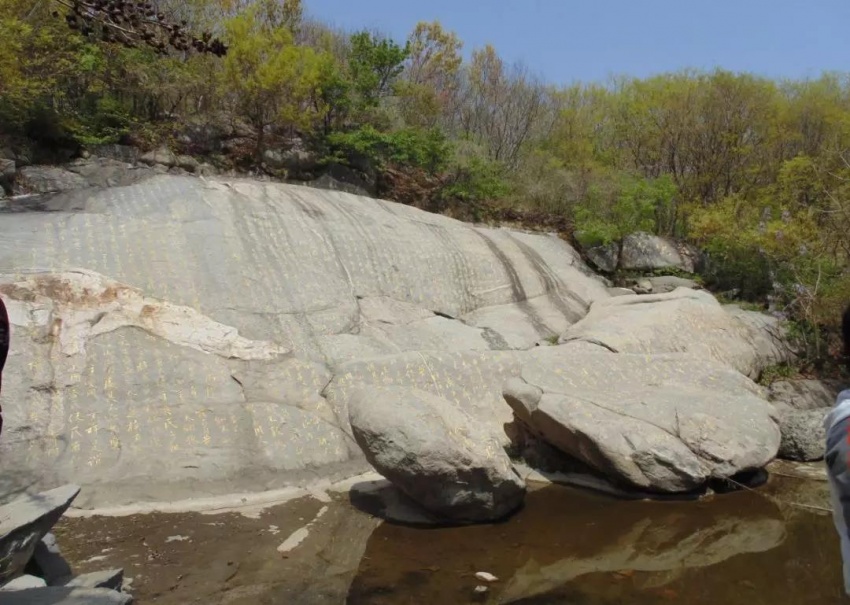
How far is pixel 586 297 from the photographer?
11.5 metres

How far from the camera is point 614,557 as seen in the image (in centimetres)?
506

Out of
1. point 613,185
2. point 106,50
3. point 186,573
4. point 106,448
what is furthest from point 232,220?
point 613,185

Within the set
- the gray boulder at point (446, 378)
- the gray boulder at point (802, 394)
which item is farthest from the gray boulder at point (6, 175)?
the gray boulder at point (802, 394)

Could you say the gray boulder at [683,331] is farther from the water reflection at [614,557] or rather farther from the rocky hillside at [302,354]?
the water reflection at [614,557]

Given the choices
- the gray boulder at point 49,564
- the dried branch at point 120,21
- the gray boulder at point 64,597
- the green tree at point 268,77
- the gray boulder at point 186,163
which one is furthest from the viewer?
the green tree at point 268,77

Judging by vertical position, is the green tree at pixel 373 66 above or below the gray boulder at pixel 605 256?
above

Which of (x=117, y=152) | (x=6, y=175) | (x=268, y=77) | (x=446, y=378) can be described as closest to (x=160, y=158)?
(x=117, y=152)

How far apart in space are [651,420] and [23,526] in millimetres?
5043

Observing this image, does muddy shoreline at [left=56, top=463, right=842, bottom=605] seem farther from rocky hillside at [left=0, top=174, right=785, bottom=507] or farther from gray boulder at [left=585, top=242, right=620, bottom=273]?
gray boulder at [left=585, top=242, right=620, bottom=273]

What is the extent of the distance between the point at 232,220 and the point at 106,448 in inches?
157

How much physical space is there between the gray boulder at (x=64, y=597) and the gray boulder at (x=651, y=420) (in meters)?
4.09

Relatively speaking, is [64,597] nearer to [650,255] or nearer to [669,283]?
[669,283]

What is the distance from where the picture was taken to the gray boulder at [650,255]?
46.4 ft

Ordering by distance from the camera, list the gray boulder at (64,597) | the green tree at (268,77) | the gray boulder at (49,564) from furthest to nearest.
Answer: the green tree at (268,77) → the gray boulder at (49,564) → the gray boulder at (64,597)
